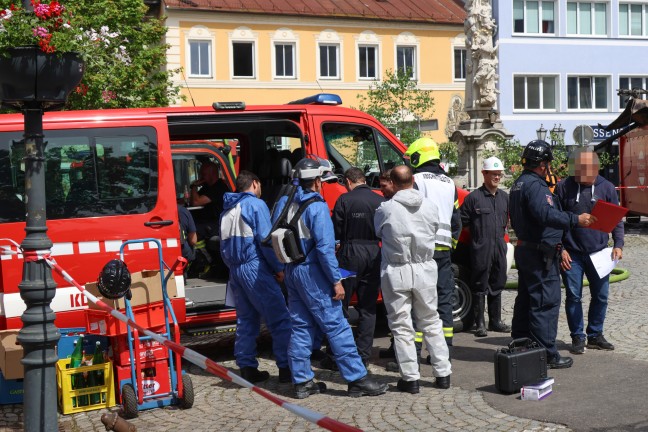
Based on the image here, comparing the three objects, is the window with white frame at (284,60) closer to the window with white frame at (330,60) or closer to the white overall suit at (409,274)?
the window with white frame at (330,60)

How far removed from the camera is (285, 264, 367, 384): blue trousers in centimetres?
744

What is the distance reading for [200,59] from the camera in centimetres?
3934

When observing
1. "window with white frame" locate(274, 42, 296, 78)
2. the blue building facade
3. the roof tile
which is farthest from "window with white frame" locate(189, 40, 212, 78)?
the blue building facade

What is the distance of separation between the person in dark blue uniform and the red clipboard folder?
72.4 inches

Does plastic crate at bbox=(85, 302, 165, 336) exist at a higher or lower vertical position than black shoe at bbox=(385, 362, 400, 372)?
higher

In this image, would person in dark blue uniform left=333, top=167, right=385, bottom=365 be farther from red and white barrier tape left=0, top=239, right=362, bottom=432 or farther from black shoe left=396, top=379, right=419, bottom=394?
red and white barrier tape left=0, top=239, right=362, bottom=432

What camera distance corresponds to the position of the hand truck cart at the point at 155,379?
715 cm

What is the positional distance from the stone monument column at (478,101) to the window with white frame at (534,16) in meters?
17.5

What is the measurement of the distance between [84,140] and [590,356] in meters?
4.98

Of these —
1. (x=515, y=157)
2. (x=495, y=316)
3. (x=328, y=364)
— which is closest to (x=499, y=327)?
(x=495, y=316)

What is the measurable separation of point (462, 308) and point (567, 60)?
36.0 meters

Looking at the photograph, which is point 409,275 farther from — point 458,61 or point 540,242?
point 458,61

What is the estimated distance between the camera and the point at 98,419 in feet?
23.4

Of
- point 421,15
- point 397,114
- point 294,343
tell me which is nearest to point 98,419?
point 294,343
